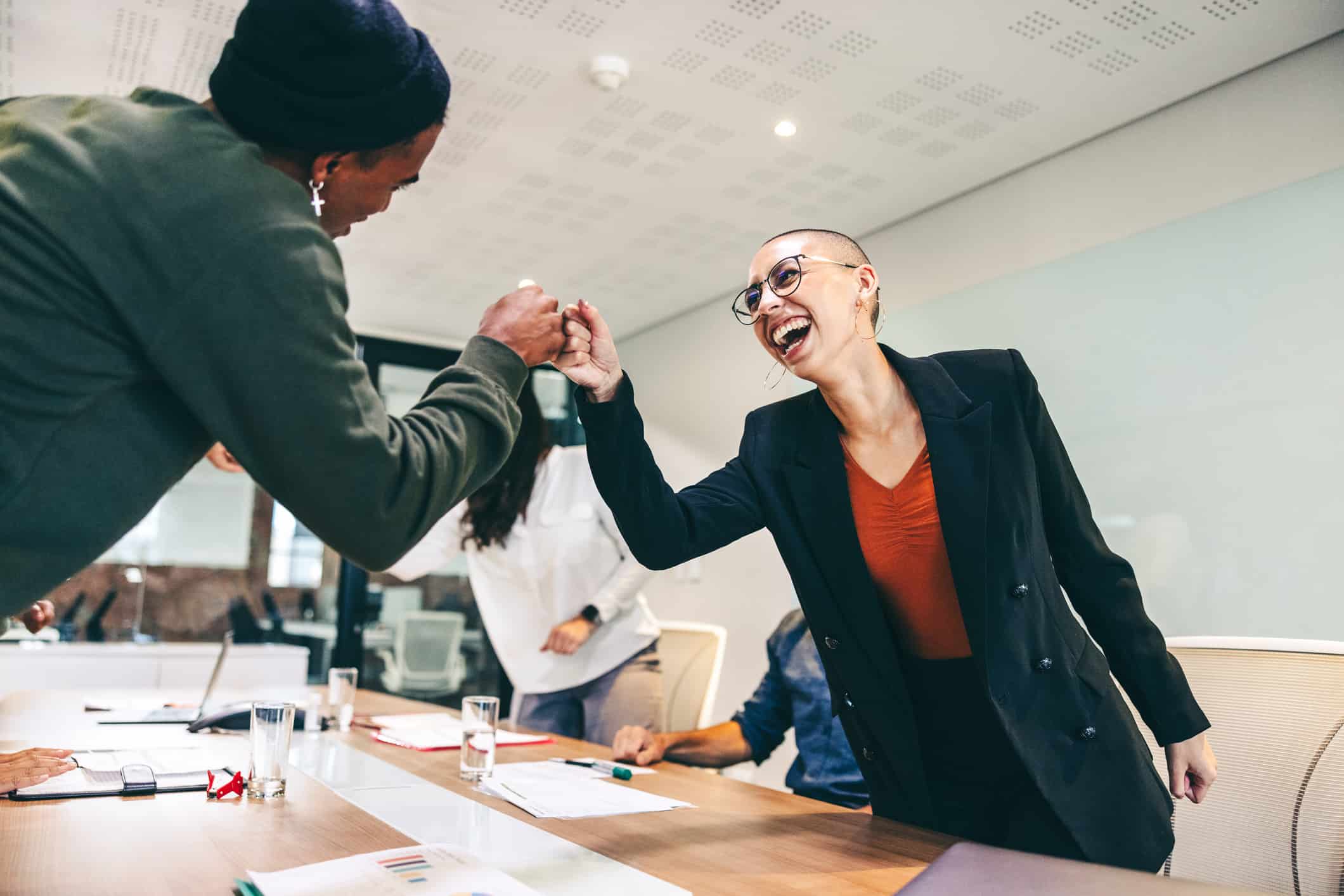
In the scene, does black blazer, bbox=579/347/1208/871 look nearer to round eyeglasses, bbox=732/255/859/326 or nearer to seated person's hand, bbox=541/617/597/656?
round eyeglasses, bbox=732/255/859/326

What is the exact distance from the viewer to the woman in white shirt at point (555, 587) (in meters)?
2.66

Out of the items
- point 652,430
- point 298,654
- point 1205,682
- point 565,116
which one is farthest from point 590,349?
point 652,430

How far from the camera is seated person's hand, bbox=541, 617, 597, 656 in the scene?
253cm

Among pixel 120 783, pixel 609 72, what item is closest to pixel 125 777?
pixel 120 783

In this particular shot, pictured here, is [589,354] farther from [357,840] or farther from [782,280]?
[357,840]

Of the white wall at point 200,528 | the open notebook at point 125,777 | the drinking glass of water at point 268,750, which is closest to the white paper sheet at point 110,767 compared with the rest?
the open notebook at point 125,777

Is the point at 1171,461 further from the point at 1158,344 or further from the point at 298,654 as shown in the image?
the point at 298,654

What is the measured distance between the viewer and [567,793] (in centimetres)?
130

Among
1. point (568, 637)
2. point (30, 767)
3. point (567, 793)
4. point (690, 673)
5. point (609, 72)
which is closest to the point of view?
point (30, 767)

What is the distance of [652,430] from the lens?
6.07 metres

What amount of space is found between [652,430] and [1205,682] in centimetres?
Answer: 469

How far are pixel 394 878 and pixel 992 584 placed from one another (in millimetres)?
882

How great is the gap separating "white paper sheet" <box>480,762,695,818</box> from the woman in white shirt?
109cm

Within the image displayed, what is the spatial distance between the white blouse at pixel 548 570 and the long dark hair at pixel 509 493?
0.03m
